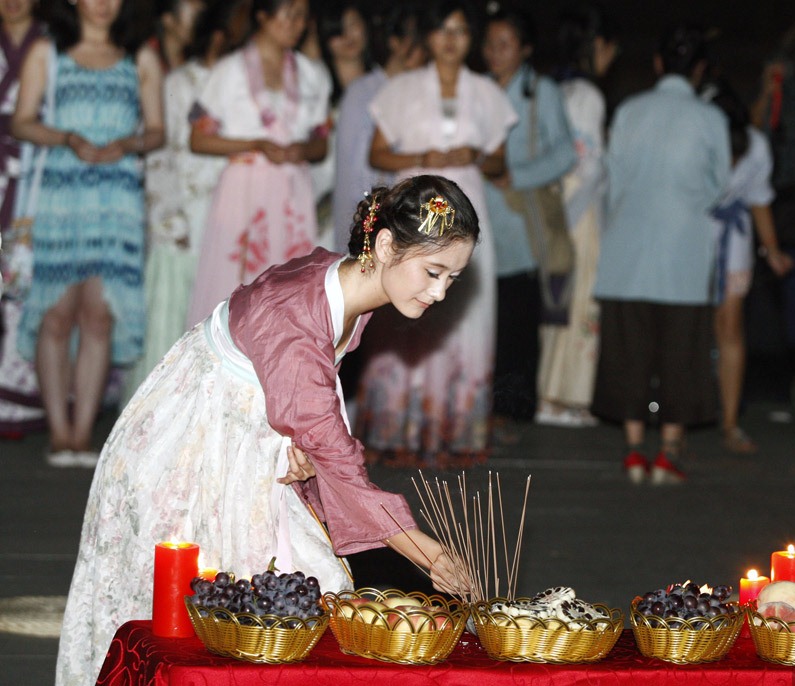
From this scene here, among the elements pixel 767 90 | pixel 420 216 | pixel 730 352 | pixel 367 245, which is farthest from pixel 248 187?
pixel 420 216

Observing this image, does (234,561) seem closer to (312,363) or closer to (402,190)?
(312,363)

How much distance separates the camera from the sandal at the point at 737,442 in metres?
6.35

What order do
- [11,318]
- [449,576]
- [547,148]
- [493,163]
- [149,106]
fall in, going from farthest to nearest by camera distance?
[547,148]
[11,318]
[493,163]
[149,106]
[449,576]

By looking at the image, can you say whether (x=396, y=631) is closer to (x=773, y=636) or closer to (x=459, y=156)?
(x=773, y=636)

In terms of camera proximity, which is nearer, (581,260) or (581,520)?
(581,520)

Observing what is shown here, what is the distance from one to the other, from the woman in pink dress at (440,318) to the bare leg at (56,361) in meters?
1.13

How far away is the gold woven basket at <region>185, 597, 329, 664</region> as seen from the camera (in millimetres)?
2070

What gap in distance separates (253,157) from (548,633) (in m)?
3.75

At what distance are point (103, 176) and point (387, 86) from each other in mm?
1117

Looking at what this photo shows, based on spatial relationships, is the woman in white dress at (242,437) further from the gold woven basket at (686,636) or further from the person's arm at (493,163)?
the person's arm at (493,163)

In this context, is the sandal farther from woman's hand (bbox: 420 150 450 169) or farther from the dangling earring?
the dangling earring

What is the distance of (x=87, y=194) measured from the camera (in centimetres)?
546

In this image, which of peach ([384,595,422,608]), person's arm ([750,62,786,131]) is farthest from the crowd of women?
peach ([384,595,422,608])

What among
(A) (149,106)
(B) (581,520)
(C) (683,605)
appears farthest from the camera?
(A) (149,106)
